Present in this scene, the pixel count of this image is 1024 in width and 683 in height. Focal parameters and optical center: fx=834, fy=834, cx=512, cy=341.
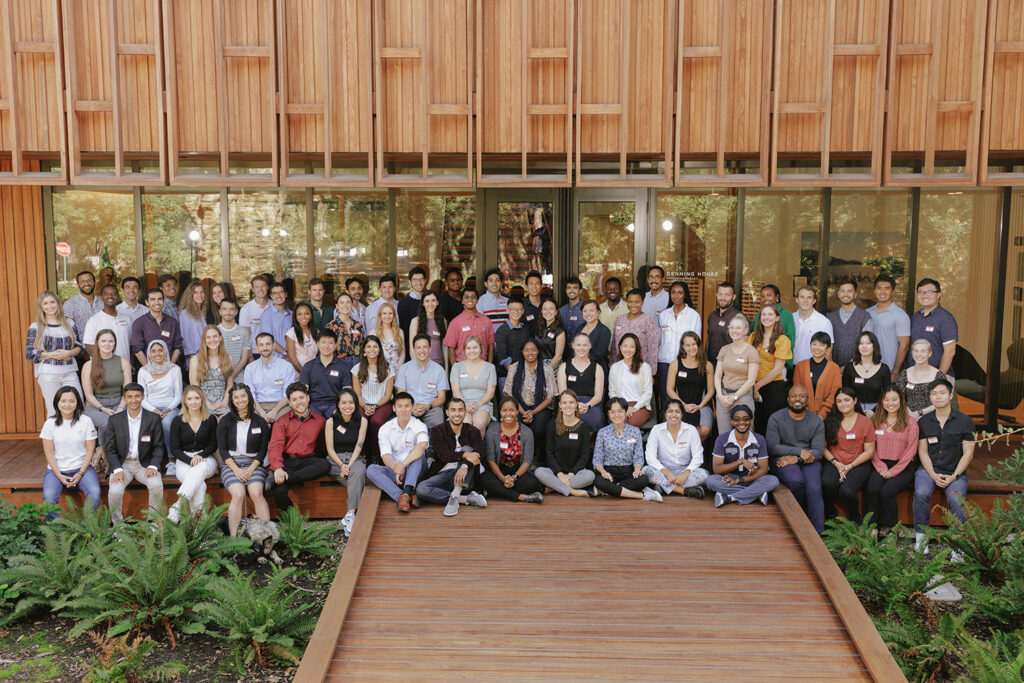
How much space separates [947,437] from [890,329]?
1475mm

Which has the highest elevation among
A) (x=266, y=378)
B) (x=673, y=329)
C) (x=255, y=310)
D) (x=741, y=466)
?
(x=255, y=310)

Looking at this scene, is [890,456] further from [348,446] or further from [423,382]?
[348,446]

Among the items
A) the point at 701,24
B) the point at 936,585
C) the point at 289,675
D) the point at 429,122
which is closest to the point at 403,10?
the point at 429,122

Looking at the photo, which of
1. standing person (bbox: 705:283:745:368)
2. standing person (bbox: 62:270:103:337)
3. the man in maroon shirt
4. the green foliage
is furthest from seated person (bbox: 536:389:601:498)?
standing person (bbox: 62:270:103:337)

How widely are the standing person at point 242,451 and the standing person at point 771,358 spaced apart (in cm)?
509

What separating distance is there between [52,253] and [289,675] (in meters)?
7.07

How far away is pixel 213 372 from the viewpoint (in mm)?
8781

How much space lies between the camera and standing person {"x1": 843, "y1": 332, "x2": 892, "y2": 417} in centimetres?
845

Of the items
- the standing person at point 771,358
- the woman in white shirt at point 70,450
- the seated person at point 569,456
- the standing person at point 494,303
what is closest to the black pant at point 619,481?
the seated person at point 569,456

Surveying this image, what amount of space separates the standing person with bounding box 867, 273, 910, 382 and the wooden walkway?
2192mm

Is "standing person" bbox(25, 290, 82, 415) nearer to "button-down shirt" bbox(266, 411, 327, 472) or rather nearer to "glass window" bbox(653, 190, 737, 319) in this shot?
"button-down shirt" bbox(266, 411, 327, 472)

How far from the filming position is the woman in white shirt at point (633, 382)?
8.75 m

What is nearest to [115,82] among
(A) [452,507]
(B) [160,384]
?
(B) [160,384]

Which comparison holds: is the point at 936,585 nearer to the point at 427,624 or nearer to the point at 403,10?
the point at 427,624
